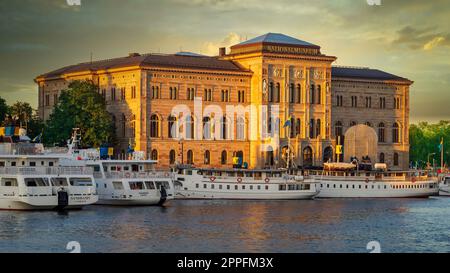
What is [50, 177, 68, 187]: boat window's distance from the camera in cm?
8600

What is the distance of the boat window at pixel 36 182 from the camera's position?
278ft

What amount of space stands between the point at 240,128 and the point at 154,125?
1220 centimetres

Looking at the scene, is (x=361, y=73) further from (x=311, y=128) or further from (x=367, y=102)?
(x=311, y=128)

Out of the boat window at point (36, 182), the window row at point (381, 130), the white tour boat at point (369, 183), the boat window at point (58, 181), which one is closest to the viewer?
the boat window at point (36, 182)

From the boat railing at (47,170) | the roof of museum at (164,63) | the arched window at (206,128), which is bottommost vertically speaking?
the boat railing at (47,170)

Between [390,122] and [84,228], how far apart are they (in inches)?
3555

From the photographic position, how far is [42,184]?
280ft

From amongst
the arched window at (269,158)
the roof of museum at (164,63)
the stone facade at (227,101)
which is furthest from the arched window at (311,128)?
the roof of museum at (164,63)

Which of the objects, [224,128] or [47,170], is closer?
[47,170]

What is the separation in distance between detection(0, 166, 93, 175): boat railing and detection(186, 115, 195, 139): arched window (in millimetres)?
46043

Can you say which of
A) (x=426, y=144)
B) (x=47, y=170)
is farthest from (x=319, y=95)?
(x=47, y=170)

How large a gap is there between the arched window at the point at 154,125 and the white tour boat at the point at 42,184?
144ft

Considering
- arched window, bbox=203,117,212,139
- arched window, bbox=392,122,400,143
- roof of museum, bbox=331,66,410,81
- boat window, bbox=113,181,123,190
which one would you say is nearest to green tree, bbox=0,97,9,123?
arched window, bbox=203,117,212,139

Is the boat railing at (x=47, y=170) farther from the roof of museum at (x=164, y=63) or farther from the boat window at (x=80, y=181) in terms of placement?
the roof of museum at (x=164, y=63)
